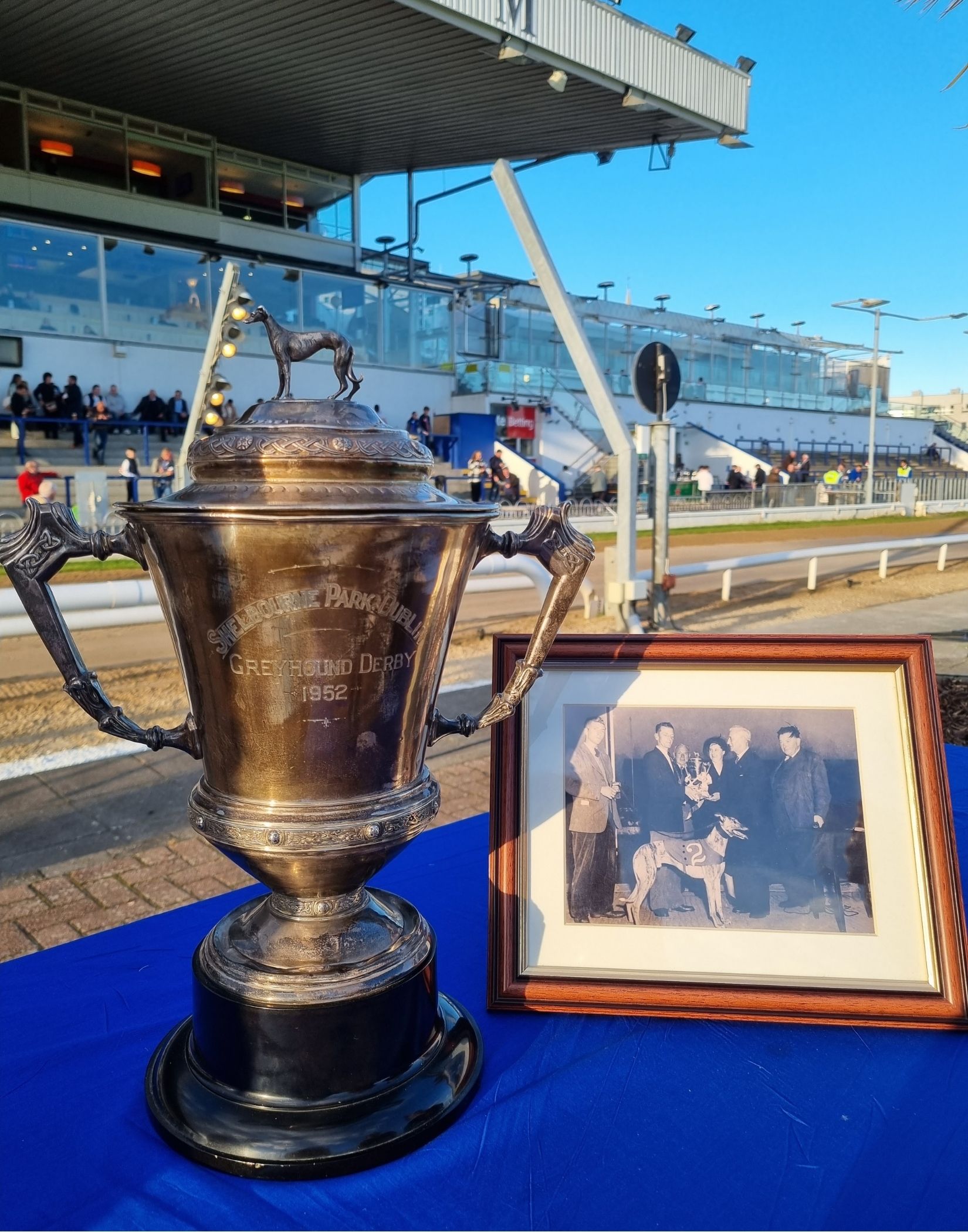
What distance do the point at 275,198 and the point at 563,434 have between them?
11.0 metres

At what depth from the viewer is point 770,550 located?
16172mm

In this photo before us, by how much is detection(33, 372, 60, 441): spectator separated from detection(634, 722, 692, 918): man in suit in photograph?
19.6 metres

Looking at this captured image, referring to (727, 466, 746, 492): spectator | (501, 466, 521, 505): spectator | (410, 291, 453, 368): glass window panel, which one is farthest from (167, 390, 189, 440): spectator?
(727, 466, 746, 492): spectator

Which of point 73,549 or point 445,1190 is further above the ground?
point 73,549

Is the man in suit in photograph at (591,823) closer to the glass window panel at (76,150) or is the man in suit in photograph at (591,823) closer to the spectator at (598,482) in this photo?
the glass window panel at (76,150)

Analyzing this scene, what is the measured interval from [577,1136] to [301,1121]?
1.22 ft

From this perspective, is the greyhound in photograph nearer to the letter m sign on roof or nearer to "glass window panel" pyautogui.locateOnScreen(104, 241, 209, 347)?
the letter m sign on roof

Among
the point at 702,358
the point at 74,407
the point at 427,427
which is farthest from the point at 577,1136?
the point at 702,358

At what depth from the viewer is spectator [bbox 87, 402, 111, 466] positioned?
1905 cm

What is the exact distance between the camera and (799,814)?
1.60 metres

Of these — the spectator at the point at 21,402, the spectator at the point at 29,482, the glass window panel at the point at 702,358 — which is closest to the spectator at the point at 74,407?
the spectator at the point at 21,402

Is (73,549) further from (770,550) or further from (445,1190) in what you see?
(770,550)

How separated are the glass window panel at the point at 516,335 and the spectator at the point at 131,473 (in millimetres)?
16664

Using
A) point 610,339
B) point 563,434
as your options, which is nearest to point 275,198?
point 563,434
